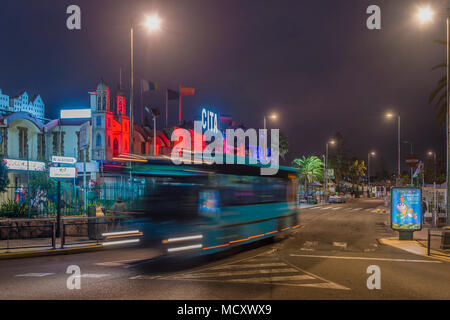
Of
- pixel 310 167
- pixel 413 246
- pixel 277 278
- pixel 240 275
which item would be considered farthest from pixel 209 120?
pixel 310 167

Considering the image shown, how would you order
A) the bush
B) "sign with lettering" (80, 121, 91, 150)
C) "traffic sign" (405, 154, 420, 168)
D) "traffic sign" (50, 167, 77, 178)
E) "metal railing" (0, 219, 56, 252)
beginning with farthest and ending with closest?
"sign with lettering" (80, 121, 91, 150)
"traffic sign" (405, 154, 420, 168)
"traffic sign" (50, 167, 77, 178)
the bush
"metal railing" (0, 219, 56, 252)

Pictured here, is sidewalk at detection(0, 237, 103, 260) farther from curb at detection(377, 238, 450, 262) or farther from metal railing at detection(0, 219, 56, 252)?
curb at detection(377, 238, 450, 262)

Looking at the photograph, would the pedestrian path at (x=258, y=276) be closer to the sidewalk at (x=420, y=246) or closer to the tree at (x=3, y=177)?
the sidewalk at (x=420, y=246)

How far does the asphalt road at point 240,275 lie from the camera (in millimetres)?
8359

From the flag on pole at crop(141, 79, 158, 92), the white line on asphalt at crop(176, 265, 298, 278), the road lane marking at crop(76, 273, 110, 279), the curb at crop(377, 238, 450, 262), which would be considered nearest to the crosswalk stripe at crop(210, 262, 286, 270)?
the white line on asphalt at crop(176, 265, 298, 278)

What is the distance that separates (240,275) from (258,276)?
1.50ft

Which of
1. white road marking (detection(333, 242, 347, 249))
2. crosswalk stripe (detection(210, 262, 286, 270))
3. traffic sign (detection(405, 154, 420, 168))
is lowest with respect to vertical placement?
white road marking (detection(333, 242, 347, 249))

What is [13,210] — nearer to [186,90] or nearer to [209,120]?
[209,120]

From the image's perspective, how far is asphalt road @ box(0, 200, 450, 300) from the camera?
27.4 ft

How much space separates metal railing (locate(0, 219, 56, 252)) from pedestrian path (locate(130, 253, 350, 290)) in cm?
748

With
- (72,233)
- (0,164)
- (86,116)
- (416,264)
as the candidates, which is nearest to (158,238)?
(416,264)
